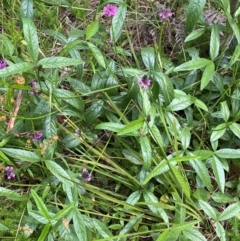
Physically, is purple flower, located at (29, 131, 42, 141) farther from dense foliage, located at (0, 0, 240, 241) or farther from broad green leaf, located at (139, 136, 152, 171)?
broad green leaf, located at (139, 136, 152, 171)

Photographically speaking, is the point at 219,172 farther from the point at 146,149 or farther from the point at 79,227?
the point at 79,227

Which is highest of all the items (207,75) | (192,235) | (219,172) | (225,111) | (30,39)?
(30,39)

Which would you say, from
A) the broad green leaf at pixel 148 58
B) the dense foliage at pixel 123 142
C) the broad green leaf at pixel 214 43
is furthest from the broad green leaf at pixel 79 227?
the broad green leaf at pixel 214 43

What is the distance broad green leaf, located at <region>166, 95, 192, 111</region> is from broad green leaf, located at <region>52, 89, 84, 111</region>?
28cm

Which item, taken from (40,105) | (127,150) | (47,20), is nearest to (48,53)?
(47,20)

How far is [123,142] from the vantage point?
1500 mm

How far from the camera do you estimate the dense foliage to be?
53.5 inches

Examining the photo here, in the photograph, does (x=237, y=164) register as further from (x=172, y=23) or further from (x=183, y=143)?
(x=172, y=23)

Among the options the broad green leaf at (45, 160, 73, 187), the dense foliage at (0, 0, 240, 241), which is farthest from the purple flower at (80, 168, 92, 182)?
the broad green leaf at (45, 160, 73, 187)

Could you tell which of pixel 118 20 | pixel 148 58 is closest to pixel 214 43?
pixel 148 58

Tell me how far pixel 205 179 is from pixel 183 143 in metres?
0.13

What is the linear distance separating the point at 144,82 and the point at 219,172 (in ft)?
1.19

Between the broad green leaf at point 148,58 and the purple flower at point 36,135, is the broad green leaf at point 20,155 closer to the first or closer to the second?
the purple flower at point 36,135

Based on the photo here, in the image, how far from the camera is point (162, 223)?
4.49 feet
